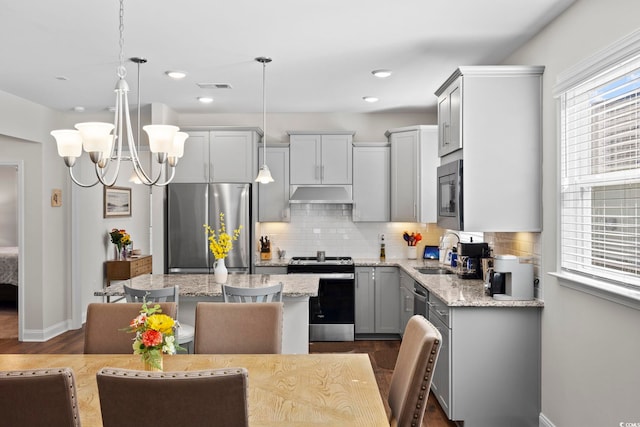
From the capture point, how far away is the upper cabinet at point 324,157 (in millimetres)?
5848

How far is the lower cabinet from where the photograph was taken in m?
5.62

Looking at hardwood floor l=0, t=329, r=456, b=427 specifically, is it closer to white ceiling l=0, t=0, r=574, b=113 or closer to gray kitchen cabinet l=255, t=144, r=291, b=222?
gray kitchen cabinet l=255, t=144, r=291, b=222

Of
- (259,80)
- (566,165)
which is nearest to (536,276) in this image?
(566,165)

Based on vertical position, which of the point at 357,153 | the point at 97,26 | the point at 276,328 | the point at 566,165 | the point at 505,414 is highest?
the point at 97,26

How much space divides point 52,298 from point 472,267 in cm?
467

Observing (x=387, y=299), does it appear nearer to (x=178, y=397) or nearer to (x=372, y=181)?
(x=372, y=181)

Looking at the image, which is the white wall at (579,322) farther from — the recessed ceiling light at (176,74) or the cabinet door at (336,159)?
the recessed ceiling light at (176,74)

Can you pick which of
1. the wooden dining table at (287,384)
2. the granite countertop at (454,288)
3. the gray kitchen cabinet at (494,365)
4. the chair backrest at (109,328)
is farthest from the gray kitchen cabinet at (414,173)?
the chair backrest at (109,328)

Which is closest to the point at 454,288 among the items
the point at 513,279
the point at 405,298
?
the point at 513,279

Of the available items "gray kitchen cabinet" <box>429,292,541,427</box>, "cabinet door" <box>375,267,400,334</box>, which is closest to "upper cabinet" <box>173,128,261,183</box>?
"cabinet door" <box>375,267,400,334</box>

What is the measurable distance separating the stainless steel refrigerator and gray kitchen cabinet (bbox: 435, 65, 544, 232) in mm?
2821

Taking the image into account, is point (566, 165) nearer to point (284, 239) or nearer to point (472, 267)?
point (472, 267)

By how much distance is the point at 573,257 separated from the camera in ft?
9.70

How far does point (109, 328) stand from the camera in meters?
2.72
